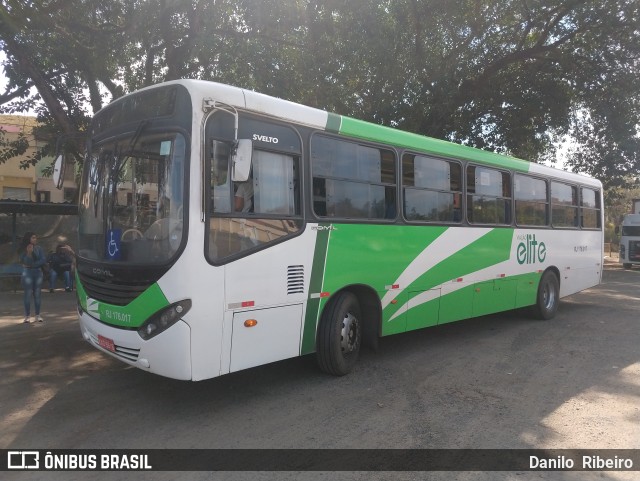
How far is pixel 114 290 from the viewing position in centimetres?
477

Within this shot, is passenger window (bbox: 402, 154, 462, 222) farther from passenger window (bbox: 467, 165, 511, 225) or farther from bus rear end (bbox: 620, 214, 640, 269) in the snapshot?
bus rear end (bbox: 620, 214, 640, 269)

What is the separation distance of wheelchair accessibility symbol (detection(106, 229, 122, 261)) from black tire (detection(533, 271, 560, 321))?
830 cm

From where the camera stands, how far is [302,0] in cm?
1170

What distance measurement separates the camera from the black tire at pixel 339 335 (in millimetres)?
5746

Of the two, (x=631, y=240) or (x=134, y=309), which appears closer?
(x=134, y=309)

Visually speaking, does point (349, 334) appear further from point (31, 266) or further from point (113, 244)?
point (31, 266)

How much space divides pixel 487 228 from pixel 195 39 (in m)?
7.50

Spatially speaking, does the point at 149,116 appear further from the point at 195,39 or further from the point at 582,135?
the point at 582,135

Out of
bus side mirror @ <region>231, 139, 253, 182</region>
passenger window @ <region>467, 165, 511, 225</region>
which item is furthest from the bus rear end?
bus side mirror @ <region>231, 139, 253, 182</region>

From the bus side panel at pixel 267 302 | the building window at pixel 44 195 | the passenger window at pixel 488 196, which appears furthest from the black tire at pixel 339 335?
the building window at pixel 44 195

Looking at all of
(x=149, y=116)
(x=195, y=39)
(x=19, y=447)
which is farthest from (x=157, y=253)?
(x=195, y=39)

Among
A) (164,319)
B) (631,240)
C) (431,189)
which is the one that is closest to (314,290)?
(164,319)

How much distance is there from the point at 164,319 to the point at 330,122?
2.99 metres

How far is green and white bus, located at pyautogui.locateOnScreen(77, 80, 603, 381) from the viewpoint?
445 centimetres
